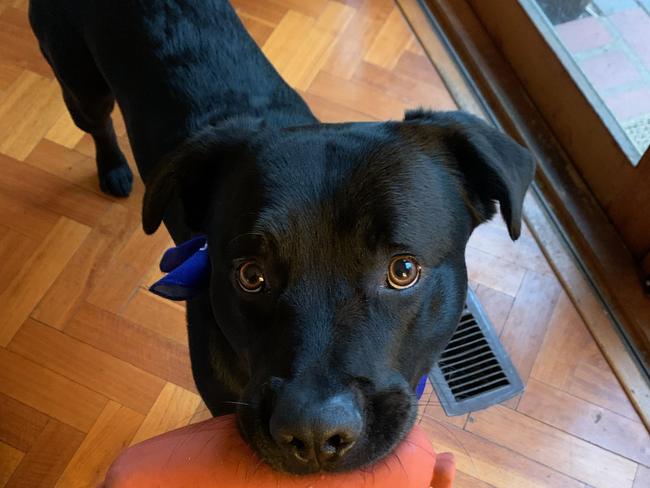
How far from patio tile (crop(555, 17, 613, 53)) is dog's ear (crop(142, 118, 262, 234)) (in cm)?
146

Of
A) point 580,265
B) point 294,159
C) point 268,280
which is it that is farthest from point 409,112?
point 580,265

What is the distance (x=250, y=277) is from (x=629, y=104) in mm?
1621

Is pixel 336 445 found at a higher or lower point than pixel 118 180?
higher

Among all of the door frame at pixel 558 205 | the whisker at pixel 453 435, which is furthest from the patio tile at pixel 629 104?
the whisker at pixel 453 435

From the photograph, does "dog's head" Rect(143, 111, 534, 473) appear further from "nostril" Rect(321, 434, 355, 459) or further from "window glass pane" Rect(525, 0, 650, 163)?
"window glass pane" Rect(525, 0, 650, 163)

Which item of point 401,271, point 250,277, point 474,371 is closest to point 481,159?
point 401,271

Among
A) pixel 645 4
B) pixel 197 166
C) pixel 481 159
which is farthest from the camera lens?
pixel 645 4

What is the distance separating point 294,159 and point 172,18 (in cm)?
67

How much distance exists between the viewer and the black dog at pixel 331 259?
104 centimetres

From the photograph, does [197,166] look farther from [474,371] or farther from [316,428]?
[474,371]

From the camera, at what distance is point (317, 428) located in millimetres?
956

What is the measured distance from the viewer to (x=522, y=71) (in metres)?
2.52

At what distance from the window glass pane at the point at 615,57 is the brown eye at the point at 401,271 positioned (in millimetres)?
1282

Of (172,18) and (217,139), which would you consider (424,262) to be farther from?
(172,18)
